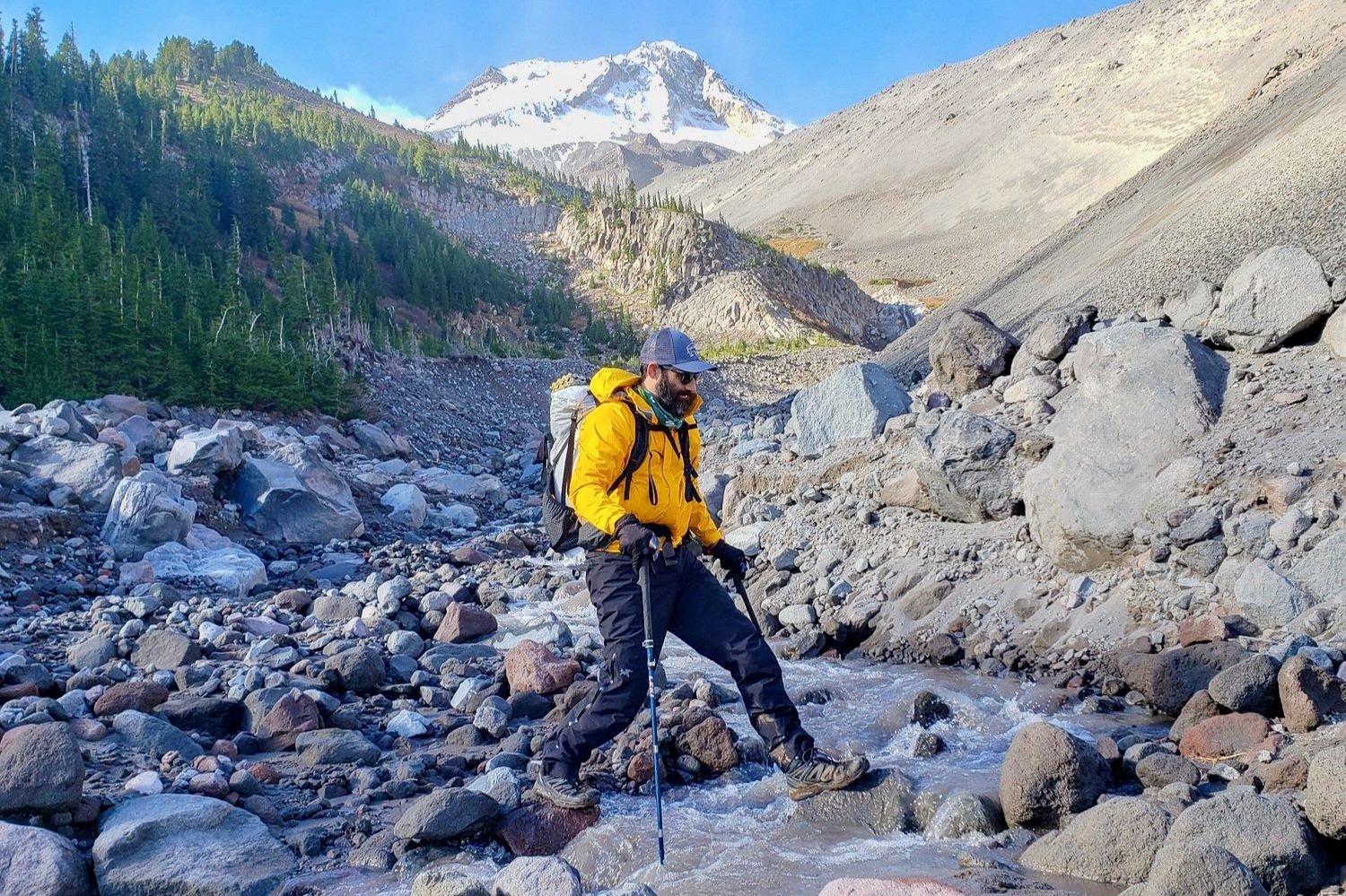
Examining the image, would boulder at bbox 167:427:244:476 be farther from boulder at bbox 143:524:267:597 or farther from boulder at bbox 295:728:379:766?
boulder at bbox 295:728:379:766

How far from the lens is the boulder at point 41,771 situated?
4547 mm

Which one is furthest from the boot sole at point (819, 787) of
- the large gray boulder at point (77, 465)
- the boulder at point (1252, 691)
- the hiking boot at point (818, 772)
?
the large gray boulder at point (77, 465)

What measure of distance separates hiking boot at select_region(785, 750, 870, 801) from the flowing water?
0.14 metres

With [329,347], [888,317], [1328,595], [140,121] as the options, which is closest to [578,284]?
[888,317]

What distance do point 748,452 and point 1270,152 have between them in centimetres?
1353

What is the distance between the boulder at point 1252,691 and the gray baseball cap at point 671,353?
3319 mm

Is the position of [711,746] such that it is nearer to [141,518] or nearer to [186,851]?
[186,851]

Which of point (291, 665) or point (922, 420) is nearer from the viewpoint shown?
point (291, 665)

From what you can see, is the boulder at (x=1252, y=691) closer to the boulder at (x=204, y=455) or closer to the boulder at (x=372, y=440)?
the boulder at (x=204, y=455)

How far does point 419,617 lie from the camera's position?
9844mm

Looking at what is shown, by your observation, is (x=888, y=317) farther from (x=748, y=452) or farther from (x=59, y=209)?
(x=748, y=452)

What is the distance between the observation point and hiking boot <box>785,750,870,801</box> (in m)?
5.14

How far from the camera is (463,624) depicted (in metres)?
9.22

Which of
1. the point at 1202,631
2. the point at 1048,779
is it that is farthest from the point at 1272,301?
the point at 1048,779
